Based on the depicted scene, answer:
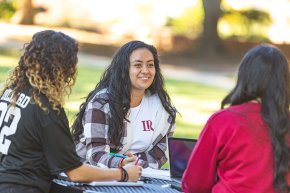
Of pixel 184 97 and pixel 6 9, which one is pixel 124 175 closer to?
pixel 184 97

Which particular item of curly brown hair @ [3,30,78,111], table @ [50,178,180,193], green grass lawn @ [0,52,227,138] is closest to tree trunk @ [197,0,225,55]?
green grass lawn @ [0,52,227,138]

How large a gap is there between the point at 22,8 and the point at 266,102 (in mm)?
23297

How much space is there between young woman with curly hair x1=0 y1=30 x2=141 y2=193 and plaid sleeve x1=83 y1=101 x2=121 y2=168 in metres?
0.64

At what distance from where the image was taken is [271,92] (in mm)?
3123

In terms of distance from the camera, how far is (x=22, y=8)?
2564cm

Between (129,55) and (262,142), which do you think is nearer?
(262,142)

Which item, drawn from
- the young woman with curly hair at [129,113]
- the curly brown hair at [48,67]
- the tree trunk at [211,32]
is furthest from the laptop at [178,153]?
the tree trunk at [211,32]

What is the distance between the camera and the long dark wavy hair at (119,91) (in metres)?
4.31

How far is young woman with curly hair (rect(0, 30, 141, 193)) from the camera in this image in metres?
3.36

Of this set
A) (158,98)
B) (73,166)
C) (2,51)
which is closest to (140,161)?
(158,98)

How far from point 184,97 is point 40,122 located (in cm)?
1048

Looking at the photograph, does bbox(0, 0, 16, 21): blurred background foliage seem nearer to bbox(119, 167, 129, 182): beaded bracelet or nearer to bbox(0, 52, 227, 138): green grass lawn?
bbox(0, 52, 227, 138): green grass lawn

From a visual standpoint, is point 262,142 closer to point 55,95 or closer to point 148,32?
point 55,95

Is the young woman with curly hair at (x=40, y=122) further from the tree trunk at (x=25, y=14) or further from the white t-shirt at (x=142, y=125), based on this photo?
the tree trunk at (x=25, y=14)
